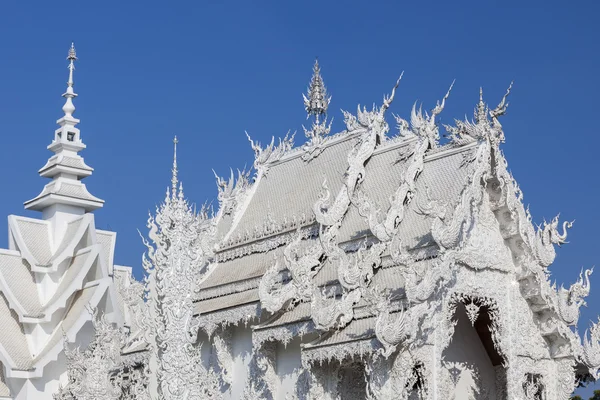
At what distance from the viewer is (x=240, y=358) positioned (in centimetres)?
1986

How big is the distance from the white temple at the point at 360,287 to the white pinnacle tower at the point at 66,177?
196 inches

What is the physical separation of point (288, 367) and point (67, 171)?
32.9 ft

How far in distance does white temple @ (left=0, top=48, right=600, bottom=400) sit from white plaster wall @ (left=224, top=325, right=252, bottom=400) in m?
0.03

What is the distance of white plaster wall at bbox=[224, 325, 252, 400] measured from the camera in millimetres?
19562

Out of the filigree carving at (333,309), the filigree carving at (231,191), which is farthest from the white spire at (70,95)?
the filigree carving at (333,309)

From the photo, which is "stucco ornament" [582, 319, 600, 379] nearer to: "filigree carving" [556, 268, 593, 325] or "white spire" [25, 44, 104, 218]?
"filigree carving" [556, 268, 593, 325]

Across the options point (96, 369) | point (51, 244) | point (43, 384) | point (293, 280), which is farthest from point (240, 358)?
point (51, 244)

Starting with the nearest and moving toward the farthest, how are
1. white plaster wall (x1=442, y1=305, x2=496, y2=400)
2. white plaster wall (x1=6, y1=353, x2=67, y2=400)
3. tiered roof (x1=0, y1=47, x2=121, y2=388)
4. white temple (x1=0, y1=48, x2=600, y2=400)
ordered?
1. white temple (x1=0, y1=48, x2=600, y2=400)
2. white plaster wall (x1=442, y1=305, x2=496, y2=400)
3. white plaster wall (x1=6, y1=353, x2=67, y2=400)
4. tiered roof (x1=0, y1=47, x2=121, y2=388)

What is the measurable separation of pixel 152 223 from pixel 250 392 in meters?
2.87

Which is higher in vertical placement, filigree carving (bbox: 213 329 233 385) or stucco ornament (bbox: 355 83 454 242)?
stucco ornament (bbox: 355 83 454 242)

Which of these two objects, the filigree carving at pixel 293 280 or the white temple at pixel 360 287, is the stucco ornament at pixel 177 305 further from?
the filigree carving at pixel 293 280

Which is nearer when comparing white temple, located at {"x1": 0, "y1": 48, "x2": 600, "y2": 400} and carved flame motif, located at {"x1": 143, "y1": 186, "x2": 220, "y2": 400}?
carved flame motif, located at {"x1": 143, "y1": 186, "x2": 220, "y2": 400}

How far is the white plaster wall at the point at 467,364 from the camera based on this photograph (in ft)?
59.3

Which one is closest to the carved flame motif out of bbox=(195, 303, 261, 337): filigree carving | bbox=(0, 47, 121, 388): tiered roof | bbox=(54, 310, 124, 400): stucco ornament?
bbox=(195, 303, 261, 337): filigree carving
